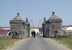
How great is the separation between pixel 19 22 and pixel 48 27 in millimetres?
11487

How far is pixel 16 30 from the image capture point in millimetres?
66562

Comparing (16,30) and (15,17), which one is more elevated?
(15,17)

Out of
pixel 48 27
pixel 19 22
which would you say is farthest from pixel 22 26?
pixel 48 27

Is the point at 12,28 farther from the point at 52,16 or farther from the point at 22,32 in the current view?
the point at 52,16

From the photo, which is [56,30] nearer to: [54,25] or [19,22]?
[54,25]

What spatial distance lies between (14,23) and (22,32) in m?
4.54

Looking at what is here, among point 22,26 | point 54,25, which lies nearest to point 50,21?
point 54,25

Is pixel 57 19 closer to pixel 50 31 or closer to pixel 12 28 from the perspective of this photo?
pixel 50 31

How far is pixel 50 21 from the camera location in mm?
67875

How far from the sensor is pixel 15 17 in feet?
227

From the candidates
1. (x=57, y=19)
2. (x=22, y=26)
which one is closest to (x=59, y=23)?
(x=57, y=19)

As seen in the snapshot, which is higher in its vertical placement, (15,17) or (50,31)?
(15,17)

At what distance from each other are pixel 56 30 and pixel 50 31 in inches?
92.2

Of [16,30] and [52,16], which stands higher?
[52,16]
